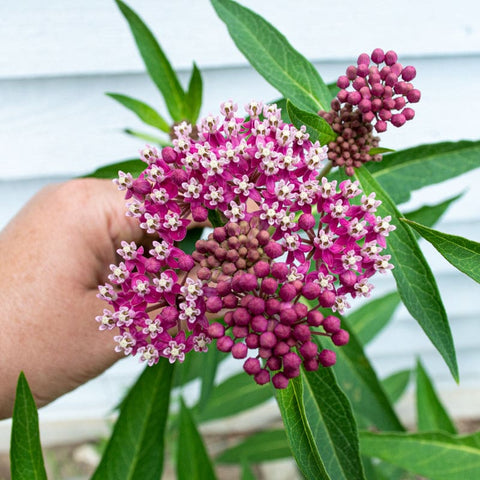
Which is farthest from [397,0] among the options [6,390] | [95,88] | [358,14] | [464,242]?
[6,390]

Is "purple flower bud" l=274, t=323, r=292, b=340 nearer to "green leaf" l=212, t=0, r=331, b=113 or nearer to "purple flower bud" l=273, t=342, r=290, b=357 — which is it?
"purple flower bud" l=273, t=342, r=290, b=357

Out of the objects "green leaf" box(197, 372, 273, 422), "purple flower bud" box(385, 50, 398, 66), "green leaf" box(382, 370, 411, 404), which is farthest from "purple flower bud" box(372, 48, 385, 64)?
"green leaf" box(382, 370, 411, 404)

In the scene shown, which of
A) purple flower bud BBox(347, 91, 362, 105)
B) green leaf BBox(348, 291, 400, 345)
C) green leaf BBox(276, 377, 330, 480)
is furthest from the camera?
green leaf BBox(348, 291, 400, 345)

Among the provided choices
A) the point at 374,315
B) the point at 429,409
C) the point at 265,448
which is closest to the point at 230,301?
the point at 429,409

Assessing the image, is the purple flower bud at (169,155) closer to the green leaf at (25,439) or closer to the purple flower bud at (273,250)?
the purple flower bud at (273,250)

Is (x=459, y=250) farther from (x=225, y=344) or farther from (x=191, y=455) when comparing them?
(x=191, y=455)

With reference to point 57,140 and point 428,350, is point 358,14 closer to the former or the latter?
point 57,140
